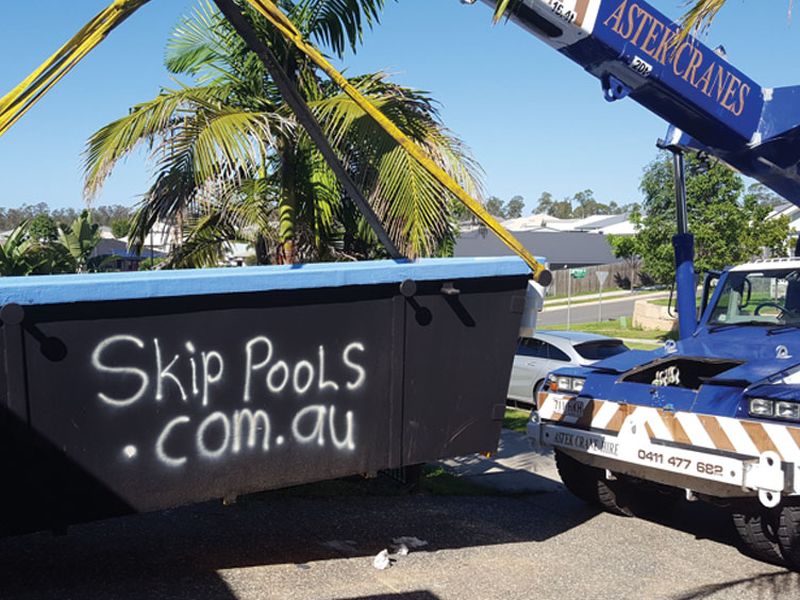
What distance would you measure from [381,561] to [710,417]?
2454 millimetres

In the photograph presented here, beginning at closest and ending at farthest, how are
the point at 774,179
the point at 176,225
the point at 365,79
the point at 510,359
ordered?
1. the point at 510,359
2. the point at 176,225
3. the point at 365,79
4. the point at 774,179

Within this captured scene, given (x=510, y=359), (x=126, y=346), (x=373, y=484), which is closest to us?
(x=126, y=346)

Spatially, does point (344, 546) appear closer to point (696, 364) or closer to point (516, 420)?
point (696, 364)

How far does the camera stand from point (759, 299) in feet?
25.7

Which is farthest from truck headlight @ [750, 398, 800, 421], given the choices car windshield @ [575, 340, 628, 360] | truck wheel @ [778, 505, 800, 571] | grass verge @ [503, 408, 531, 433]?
car windshield @ [575, 340, 628, 360]

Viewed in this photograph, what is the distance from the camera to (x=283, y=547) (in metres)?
6.08

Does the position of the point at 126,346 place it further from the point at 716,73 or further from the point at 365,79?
the point at 716,73

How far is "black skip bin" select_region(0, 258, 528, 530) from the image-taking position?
13.2 feet

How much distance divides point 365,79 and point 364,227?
1273 mm

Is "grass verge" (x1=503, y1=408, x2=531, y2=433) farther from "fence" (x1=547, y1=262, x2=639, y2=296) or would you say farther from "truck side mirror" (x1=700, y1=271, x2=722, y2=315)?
"fence" (x1=547, y1=262, x2=639, y2=296)

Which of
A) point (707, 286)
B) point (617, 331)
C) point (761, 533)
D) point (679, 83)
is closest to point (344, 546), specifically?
point (761, 533)

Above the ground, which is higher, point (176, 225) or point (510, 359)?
point (176, 225)

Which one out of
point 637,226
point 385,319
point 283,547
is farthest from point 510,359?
point 637,226

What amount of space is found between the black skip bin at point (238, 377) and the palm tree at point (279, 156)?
1.56 metres
